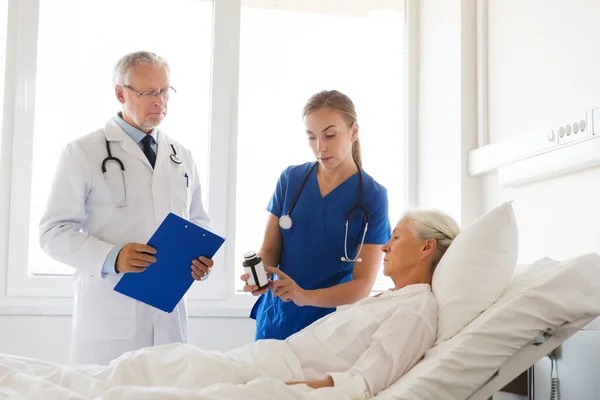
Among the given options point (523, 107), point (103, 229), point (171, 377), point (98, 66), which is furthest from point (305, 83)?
point (171, 377)

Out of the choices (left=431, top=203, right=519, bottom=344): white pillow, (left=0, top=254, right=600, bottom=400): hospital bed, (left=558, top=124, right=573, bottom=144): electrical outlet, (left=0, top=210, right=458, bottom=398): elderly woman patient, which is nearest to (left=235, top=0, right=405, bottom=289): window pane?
(left=558, top=124, right=573, bottom=144): electrical outlet

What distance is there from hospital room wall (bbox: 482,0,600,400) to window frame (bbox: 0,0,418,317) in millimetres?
1155

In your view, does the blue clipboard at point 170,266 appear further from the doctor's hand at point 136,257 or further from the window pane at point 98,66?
the window pane at point 98,66

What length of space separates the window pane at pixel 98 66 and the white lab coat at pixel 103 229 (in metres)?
0.82

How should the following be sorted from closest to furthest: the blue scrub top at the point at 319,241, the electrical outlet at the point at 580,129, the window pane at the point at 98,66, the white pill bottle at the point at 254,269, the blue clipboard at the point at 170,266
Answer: the white pill bottle at the point at 254,269 → the blue clipboard at the point at 170,266 → the electrical outlet at the point at 580,129 → the blue scrub top at the point at 319,241 → the window pane at the point at 98,66

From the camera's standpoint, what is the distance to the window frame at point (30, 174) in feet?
9.65

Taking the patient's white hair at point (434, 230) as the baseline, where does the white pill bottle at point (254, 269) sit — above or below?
below

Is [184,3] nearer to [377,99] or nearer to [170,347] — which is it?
[377,99]

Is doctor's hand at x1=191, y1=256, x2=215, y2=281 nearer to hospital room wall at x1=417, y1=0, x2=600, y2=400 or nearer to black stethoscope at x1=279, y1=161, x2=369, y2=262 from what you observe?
black stethoscope at x1=279, y1=161, x2=369, y2=262

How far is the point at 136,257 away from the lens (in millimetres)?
2068

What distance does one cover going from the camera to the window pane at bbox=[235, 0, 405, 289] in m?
3.31

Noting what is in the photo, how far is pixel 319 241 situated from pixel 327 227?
0.17ft

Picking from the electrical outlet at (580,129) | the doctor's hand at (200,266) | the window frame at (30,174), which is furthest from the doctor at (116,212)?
the electrical outlet at (580,129)

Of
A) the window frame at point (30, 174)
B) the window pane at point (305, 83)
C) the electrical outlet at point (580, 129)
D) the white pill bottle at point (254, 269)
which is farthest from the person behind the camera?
the window pane at point (305, 83)
